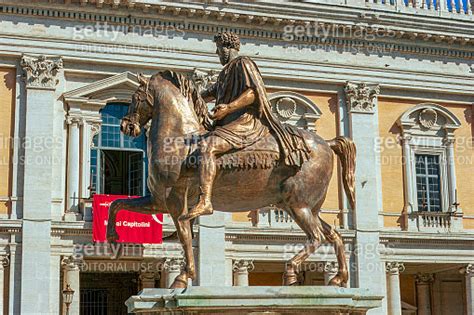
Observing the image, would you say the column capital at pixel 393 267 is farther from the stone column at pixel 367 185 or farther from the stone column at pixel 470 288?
the stone column at pixel 470 288

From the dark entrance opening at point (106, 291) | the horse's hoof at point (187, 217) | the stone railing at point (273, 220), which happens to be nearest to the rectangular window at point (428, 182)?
the stone railing at point (273, 220)

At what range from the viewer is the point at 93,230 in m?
22.5

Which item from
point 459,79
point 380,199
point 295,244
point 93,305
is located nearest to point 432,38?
point 459,79

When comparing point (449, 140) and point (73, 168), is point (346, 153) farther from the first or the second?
point (449, 140)

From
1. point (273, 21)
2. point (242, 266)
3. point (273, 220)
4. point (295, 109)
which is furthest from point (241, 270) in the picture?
point (273, 21)

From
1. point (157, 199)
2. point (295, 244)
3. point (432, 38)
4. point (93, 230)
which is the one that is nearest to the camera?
point (157, 199)

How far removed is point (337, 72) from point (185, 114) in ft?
57.3

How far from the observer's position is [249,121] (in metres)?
9.03

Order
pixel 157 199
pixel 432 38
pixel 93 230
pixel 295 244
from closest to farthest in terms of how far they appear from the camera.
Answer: pixel 157 199
pixel 93 230
pixel 295 244
pixel 432 38

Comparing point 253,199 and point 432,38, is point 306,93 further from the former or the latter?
point 253,199

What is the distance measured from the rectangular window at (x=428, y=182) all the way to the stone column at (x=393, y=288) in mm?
2098

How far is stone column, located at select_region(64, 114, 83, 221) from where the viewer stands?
75.5 ft

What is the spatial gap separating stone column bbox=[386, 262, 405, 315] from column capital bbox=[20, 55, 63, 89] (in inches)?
430

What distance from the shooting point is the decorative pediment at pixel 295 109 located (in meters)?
25.3
